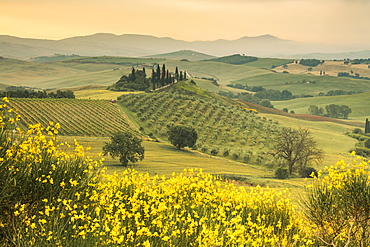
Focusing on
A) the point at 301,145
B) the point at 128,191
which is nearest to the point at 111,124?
the point at 301,145

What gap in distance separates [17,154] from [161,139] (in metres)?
84.0

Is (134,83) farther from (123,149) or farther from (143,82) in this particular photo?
(123,149)

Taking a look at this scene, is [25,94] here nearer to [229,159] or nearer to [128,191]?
[229,159]

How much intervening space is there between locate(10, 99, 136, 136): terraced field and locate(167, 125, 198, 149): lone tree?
16757 millimetres

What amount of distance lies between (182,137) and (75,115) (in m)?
33.8

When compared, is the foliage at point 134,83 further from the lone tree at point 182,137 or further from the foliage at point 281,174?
the foliage at point 281,174

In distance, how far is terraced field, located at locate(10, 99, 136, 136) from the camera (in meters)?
89.6

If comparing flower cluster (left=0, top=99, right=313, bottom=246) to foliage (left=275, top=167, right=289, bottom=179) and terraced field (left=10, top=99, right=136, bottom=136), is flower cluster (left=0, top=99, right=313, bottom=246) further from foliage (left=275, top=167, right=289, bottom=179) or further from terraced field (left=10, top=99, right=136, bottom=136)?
terraced field (left=10, top=99, right=136, bottom=136)

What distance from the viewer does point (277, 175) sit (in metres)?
60.2

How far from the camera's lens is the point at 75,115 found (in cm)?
10056

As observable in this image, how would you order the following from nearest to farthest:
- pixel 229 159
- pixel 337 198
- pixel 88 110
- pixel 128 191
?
1. pixel 337 198
2. pixel 128 191
3. pixel 229 159
4. pixel 88 110

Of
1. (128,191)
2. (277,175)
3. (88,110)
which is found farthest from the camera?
(88,110)

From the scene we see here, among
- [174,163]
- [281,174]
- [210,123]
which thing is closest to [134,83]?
[210,123]

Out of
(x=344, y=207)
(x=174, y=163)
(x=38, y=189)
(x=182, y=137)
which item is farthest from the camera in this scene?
(x=182, y=137)
